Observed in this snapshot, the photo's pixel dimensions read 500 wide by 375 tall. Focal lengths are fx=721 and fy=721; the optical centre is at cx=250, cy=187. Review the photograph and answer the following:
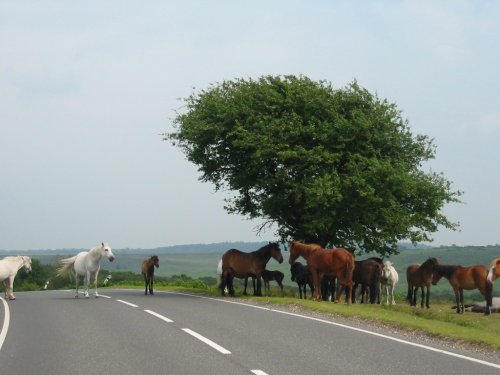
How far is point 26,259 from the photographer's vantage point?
31234 mm

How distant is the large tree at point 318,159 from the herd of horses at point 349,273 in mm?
2258

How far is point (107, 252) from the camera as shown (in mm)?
28938

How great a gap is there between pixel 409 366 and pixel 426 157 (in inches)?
1019

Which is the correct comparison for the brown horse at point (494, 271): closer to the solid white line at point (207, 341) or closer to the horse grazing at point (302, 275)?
the horse grazing at point (302, 275)

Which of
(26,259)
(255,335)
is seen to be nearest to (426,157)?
(26,259)

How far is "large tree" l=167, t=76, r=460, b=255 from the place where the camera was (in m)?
31.8

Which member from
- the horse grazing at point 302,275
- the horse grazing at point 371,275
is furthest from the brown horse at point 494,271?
the horse grazing at point 302,275

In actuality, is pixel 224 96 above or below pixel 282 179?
above

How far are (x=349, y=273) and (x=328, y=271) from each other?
1170mm

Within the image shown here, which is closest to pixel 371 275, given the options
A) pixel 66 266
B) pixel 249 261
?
pixel 249 261

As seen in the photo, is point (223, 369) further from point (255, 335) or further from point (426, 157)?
point (426, 157)

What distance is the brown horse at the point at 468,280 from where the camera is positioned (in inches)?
998

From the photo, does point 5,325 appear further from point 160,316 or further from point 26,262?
point 26,262

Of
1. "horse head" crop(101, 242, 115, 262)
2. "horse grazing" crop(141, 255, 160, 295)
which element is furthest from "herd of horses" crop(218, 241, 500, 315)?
"horse head" crop(101, 242, 115, 262)
